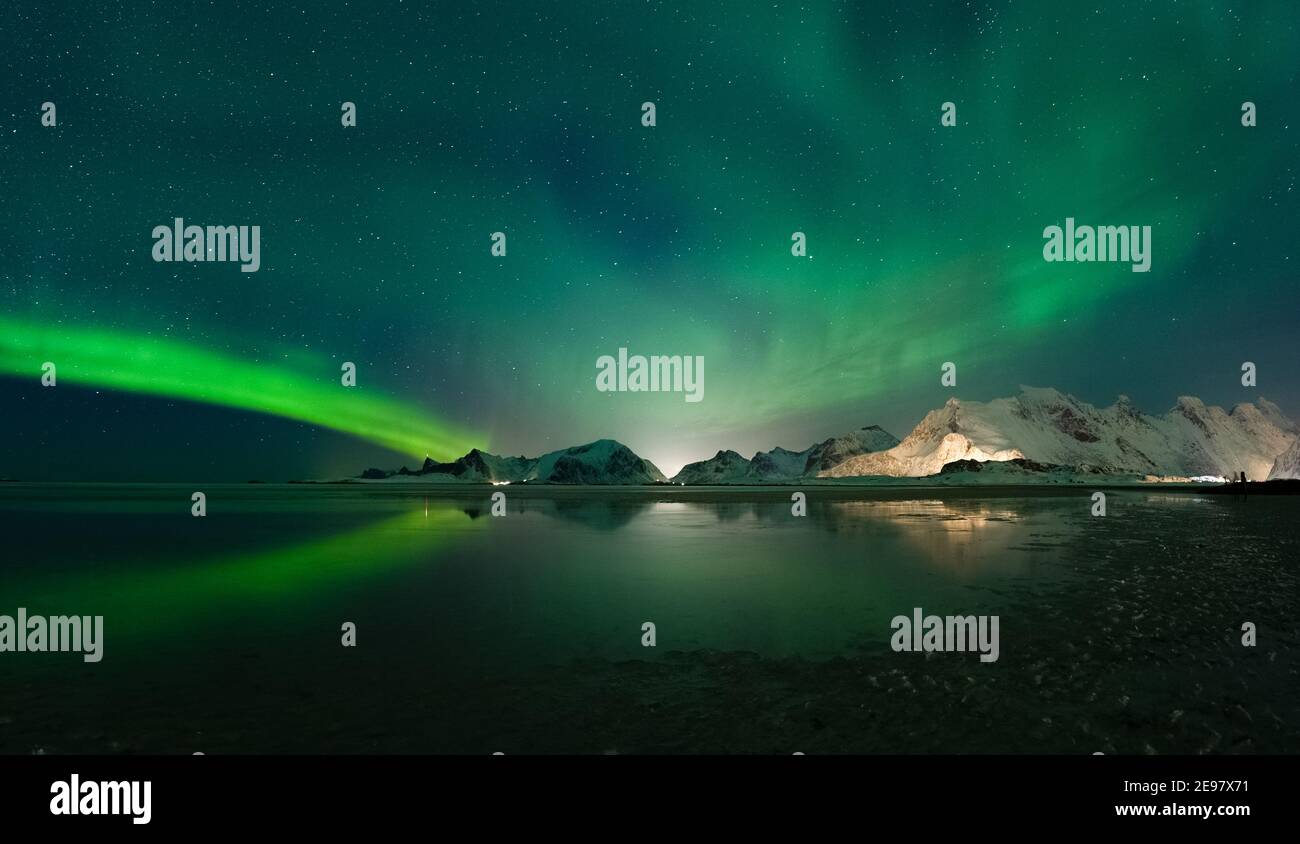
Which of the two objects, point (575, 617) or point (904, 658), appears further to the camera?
point (575, 617)

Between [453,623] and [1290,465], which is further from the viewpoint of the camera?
[1290,465]

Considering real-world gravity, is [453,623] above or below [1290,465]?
above

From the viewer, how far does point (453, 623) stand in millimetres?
16141

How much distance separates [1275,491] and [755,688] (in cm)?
16380

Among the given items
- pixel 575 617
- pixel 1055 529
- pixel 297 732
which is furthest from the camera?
pixel 1055 529

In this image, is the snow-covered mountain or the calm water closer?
the calm water

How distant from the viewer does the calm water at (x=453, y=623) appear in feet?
32.1

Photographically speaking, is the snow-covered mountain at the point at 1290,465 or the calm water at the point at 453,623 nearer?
the calm water at the point at 453,623

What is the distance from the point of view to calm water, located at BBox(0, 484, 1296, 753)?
979cm

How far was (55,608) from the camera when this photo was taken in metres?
18.3
